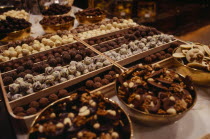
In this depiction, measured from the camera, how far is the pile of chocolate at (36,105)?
0.98m

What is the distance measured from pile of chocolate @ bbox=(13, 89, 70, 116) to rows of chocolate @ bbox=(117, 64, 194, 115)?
14.1 inches

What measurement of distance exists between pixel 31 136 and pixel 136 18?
3.81 metres

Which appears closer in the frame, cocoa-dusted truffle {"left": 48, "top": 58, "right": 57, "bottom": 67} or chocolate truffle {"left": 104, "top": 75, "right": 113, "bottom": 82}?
chocolate truffle {"left": 104, "top": 75, "right": 113, "bottom": 82}

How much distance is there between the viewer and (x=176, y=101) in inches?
34.6

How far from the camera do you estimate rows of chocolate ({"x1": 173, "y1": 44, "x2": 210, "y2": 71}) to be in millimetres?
1145

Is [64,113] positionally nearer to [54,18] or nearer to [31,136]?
[31,136]

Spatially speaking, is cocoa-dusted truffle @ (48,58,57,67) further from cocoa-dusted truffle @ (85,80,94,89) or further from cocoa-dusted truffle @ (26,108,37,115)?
cocoa-dusted truffle @ (26,108,37,115)

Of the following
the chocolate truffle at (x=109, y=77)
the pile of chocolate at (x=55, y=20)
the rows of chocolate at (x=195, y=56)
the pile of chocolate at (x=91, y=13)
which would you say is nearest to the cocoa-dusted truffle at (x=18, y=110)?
the chocolate truffle at (x=109, y=77)

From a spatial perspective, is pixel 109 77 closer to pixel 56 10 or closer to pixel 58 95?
pixel 58 95

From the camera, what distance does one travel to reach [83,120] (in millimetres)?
761

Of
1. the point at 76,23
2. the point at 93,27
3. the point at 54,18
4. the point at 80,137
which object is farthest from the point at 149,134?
the point at 76,23

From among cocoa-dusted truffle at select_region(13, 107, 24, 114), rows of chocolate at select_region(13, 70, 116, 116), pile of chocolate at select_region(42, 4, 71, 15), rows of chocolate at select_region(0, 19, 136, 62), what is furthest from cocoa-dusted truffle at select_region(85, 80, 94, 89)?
pile of chocolate at select_region(42, 4, 71, 15)

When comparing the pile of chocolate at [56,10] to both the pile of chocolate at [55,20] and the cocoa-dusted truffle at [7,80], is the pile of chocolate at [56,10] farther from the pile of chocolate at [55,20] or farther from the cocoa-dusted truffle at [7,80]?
the cocoa-dusted truffle at [7,80]

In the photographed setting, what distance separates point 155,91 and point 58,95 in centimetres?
53
